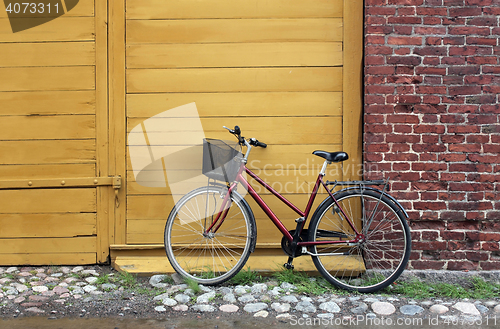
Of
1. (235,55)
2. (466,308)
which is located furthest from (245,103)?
(466,308)

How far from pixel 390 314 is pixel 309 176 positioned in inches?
53.5

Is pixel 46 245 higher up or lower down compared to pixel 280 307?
higher up

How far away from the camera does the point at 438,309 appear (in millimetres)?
2752

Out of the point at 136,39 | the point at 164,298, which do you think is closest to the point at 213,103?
the point at 136,39

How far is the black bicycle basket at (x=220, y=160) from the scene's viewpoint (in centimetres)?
305

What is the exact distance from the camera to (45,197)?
358 centimetres

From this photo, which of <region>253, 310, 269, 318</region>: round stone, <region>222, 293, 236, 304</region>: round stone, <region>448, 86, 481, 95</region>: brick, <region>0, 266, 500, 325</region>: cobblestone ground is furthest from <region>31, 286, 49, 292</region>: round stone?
<region>448, 86, 481, 95</region>: brick

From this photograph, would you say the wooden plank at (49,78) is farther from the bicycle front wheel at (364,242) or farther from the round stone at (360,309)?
the round stone at (360,309)

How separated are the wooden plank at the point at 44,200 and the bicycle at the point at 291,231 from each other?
979 millimetres

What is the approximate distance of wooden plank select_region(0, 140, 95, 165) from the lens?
11.7 ft

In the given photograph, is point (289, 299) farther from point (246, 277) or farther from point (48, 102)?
point (48, 102)

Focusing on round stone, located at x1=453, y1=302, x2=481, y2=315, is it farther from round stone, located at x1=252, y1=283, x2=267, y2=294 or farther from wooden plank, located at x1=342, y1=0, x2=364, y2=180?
round stone, located at x1=252, y1=283, x2=267, y2=294

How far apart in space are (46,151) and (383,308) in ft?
10.8

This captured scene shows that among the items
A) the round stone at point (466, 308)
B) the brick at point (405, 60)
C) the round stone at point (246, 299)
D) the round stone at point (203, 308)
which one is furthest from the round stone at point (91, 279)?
the brick at point (405, 60)
